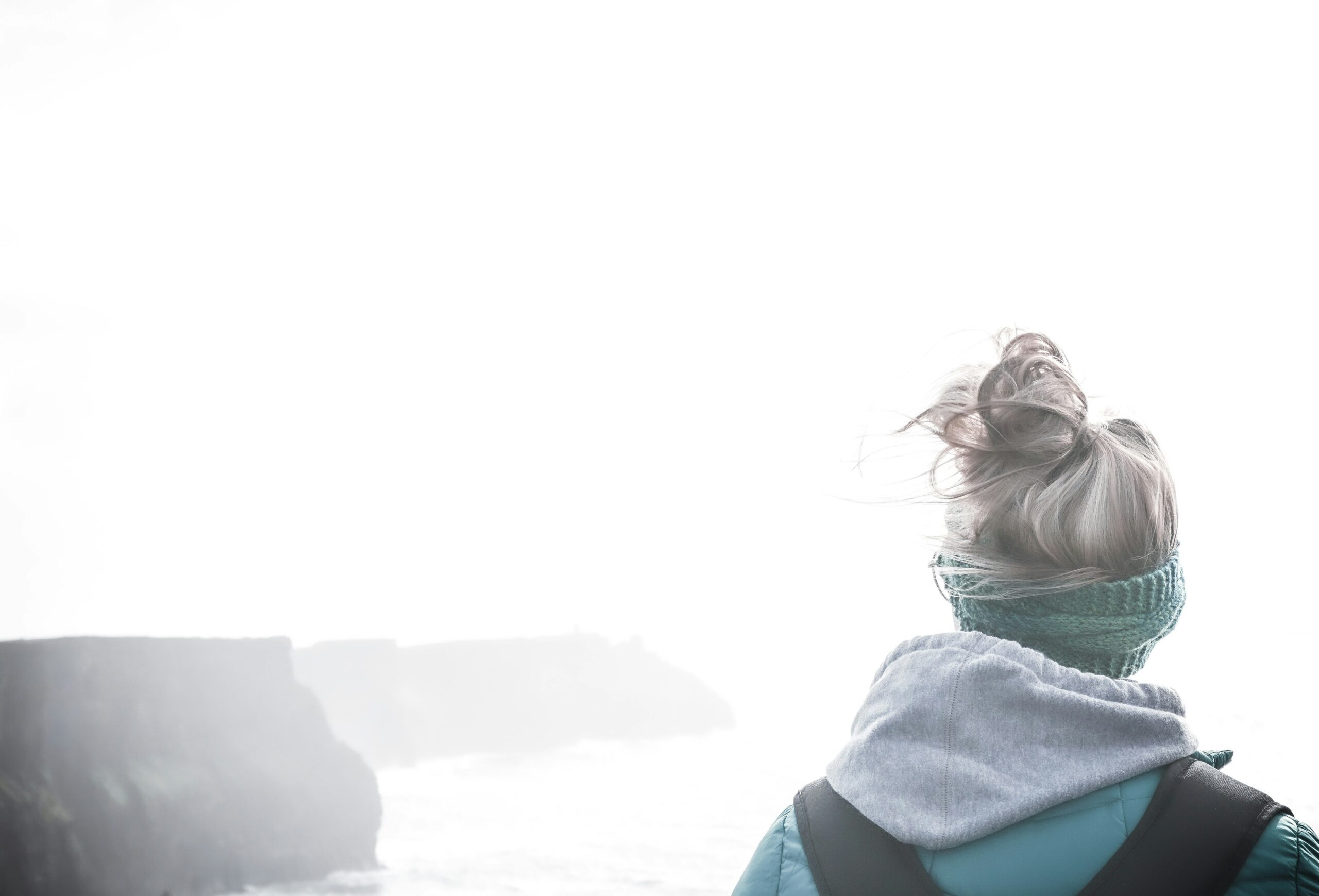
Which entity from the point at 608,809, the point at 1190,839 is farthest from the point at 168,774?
the point at 608,809

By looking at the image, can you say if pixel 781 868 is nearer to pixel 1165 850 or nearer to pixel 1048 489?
pixel 1165 850

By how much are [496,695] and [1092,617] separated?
4325cm

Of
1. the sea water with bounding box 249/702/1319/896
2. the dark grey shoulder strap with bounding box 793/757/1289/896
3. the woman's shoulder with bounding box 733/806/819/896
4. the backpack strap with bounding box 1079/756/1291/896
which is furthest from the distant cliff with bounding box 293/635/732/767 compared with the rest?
the backpack strap with bounding box 1079/756/1291/896

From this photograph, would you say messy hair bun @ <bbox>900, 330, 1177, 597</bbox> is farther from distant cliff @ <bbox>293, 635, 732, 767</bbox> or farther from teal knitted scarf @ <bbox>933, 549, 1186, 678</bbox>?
distant cliff @ <bbox>293, 635, 732, 767</bbox>

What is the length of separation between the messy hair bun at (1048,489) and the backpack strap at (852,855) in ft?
0.86

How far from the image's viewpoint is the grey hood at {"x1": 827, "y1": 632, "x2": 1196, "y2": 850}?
72 centimetres

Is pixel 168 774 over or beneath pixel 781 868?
beneath

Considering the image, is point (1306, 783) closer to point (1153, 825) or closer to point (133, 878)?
point (1153, 825)

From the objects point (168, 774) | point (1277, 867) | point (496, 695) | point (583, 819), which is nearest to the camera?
point (1277, 867)

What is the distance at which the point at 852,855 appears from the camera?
0.76 metres

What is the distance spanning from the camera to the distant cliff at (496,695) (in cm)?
3378

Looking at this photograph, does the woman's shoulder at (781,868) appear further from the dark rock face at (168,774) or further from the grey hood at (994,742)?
the dark rock face at (168,774)

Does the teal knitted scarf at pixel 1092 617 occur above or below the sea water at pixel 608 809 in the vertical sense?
above

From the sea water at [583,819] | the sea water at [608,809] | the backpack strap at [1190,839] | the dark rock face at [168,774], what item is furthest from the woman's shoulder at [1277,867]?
the sea water at [583,819]
